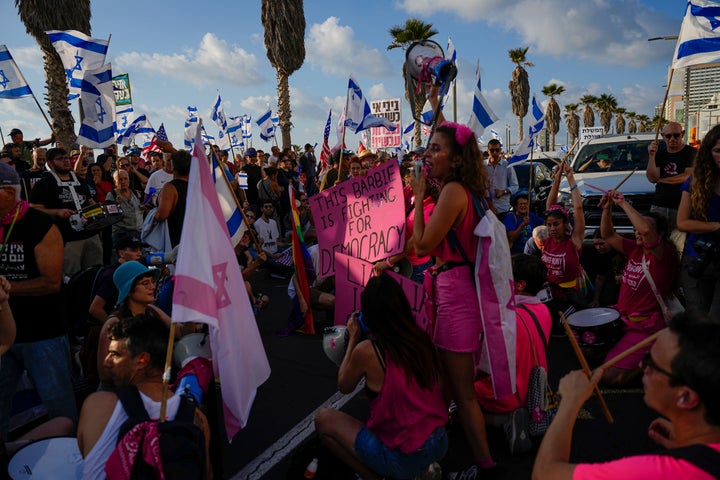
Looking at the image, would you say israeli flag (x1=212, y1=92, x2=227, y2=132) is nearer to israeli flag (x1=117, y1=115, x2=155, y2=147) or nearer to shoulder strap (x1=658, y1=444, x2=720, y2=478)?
israeli flag (x1=117, y1=115, x2=155, y2=147)

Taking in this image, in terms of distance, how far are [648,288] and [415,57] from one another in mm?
2876

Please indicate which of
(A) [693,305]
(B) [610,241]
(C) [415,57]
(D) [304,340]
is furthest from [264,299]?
(A) [693,305]

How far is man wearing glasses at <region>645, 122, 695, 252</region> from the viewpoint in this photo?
6.03m

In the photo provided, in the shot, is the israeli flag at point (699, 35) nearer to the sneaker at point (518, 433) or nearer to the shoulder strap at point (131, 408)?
the sneaker at point (518, 433)

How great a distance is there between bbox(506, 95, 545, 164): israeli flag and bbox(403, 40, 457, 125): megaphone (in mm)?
4566

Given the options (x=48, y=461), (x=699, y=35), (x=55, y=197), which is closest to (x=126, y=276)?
(x=48, y=461)

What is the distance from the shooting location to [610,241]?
520 cm

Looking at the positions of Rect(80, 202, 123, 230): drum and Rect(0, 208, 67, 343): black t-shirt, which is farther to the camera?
Rect(80, 202, 123, 230): drum

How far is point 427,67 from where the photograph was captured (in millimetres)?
4434

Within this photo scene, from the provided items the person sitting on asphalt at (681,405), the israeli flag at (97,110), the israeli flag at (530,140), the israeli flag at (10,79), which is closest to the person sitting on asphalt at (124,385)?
the person sitting on asphalt at (681,405)

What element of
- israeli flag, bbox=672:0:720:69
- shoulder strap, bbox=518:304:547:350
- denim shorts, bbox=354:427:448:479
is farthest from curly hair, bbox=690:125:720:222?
denim shorts, bbox=354:427:448:479

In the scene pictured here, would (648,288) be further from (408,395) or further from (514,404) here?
(408,395)

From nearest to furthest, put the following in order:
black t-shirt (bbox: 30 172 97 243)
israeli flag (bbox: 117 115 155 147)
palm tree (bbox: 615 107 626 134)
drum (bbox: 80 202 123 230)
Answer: drum (bbox: 80 202 123 230) → black t-shirt (bbox: 30 172 97 243) → israeli flag (bbox: 117 115 155 147) → palm tree (bbox: 615 107 626 134)

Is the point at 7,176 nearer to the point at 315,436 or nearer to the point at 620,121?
the point at 315,436
